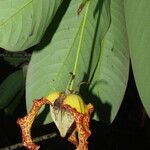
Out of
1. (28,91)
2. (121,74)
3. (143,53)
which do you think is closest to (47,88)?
(28,91)

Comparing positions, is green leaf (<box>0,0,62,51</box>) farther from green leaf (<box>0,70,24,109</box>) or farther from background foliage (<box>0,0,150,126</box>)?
green leaf (<box>0,70,24,109</box>)

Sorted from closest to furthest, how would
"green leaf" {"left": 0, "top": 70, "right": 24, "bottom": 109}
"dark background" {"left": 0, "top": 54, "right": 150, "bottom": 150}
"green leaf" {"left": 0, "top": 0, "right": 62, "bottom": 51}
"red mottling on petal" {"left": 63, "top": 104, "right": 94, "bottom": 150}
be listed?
"red mottling on petal" {"left": 63, "top": 104, "right": 94, "bottom": 150} → "green leaf" {"left": 0, "top": 0, "right": 62, "bottom": 51} → "green leaf" {"left": 0, "top": 70, "right": 24, "bottom": 109} → "dark background" {"left": 0, "top": 54, "right": 150, "bottom": 150}

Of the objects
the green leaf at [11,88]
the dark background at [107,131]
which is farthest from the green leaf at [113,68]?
the dark background at [107,131]

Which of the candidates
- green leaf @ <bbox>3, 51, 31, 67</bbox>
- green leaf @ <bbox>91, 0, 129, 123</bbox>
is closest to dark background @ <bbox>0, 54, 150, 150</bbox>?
green leaf @ <bbox>3, 51, 31, 67</bbox>

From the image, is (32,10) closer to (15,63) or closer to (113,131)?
(15,63)

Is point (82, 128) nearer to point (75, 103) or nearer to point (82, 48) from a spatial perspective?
point (75, 103)

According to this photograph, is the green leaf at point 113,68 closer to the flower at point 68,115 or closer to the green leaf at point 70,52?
the green leaf at point 70,52

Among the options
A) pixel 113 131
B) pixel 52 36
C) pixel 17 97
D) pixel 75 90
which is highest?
pixel 52 36
